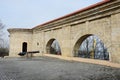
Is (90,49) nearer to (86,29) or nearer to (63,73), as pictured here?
(86,29)

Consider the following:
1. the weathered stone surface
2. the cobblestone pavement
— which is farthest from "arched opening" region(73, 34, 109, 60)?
the cobblestone pavement

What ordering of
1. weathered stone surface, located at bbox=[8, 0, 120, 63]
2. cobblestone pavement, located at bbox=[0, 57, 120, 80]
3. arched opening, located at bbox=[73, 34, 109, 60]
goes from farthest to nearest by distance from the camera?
arched opening, located at bbox=[73, 34, 109, 60] → weathered stone surface, located at bbox=[8, 0, 120, 63] → cobblestone pavement, located at bbox=[0, 57, 120, 80]

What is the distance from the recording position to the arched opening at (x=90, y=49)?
12203 millimetres

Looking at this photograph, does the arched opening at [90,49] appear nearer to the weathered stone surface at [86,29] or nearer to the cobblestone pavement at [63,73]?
the weathered stone surface at [86,29]

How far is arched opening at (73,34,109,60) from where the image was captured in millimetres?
12203

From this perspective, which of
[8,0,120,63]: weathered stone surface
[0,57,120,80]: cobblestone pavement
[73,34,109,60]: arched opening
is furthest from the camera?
[73,34,109,60]: arched opening

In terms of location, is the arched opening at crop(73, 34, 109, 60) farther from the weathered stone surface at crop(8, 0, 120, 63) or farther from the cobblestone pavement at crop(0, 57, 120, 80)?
the cobblestone pavement at crop(0, 57, 120, 80)

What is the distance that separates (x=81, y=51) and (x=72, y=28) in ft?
6.91

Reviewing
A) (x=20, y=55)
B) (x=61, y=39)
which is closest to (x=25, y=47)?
(x=20, y=55)

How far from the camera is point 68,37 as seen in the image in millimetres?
13359

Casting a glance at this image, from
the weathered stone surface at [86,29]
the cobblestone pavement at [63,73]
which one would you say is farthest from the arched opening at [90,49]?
the cobblestone pavement at [63,73]

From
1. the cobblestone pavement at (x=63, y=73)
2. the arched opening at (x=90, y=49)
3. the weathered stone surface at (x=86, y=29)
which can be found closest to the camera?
the cobblestone pavement at (x=63, y=73)

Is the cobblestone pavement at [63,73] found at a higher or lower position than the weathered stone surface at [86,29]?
lower

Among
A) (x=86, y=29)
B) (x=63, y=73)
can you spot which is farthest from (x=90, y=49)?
(x=63, y=73)
